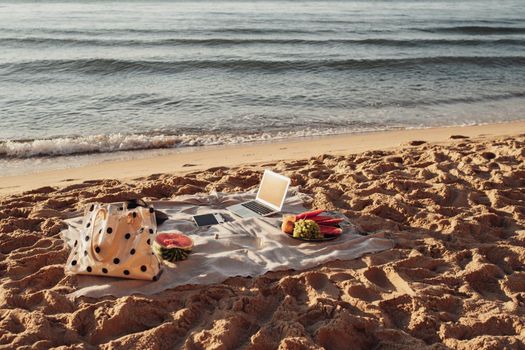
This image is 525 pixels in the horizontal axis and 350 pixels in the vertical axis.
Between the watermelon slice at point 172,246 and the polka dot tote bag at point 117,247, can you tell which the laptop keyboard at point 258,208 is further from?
the polka dot tote bag at point 117,247

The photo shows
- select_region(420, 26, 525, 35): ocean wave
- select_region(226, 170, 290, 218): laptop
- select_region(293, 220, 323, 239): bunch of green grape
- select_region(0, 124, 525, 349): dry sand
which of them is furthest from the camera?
select_region(420, 26, 525, 35): ocean wave

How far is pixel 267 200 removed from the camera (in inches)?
241

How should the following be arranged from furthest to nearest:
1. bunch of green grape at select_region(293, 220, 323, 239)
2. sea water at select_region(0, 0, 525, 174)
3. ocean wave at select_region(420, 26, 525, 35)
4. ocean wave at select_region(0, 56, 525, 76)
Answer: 1. ocean wave at select_region(420, 26, 525, 35)
2. ocean wave at select_region(0, 56, 525, 76)
3. sea water at select_region(0, 0, 525, 174)
4. bunch of green grape at select_region(293, 220, 323, 239)

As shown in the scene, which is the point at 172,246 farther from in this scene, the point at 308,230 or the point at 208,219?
the point at 308,230

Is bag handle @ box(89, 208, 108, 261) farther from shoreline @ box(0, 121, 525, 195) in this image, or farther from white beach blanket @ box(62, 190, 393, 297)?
shoreline @ box(0, 121, 525, 195)

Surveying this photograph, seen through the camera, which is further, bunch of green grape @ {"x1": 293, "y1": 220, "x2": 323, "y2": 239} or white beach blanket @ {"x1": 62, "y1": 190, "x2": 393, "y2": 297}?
bunch of green grape @ {"x1": 293, "y1": 220, "x2": 323, "y2": 239}

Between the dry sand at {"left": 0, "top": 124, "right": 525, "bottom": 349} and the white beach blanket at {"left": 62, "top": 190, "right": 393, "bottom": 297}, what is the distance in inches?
4.9

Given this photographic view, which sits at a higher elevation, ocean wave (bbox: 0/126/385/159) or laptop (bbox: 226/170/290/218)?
laptop (bbox: 226/170/290/218)

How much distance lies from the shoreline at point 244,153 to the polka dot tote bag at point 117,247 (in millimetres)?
2899

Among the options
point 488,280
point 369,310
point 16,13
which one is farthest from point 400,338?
point 16,13

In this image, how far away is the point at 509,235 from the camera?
18.0 ft

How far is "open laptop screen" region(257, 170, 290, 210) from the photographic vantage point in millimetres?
5941

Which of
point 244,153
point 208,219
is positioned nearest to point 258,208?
point 208,219

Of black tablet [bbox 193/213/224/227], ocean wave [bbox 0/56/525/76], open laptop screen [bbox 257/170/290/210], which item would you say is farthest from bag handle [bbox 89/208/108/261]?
ocean wave [bbox 0/56/525/76]
